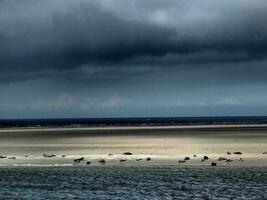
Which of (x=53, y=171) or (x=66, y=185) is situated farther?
(x=53, y=171)

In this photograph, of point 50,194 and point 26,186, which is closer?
point 50,194

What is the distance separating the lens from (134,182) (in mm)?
43656

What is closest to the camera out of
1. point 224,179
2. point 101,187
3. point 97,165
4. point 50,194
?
point 50,194

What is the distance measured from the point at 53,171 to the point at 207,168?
1459 centimetres

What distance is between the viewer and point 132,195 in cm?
3769

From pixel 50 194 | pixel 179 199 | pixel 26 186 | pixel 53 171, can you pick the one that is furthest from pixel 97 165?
pixel 179 199

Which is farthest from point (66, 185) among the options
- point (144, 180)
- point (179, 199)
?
point (179, 199)

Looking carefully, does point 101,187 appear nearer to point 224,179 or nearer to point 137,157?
point 224,179

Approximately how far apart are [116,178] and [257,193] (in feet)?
43.6

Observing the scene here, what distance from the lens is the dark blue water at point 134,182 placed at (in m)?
37.7

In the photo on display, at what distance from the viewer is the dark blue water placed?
37719 millimetres

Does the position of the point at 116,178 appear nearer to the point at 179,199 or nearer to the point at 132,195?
the point at 132,195

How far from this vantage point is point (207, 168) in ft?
169

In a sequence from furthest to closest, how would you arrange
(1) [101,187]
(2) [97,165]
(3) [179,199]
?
1. (2) [97,165]
2. (1) [101,187]
3. (3) [179,199]
